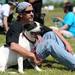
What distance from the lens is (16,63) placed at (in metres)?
6.27

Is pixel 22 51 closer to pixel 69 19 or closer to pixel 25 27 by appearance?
pixel 25 27

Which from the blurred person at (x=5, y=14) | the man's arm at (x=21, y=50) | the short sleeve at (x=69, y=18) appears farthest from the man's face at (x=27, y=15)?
the blurred person at (x=5, y=14)

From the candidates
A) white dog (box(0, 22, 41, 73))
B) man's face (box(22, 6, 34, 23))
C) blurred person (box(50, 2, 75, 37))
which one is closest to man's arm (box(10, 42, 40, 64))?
white dog (box(0, 22, 41, 73))

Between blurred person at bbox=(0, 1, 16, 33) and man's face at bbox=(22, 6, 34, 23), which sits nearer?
man's face at bbox=(22, 6, 34, 23)

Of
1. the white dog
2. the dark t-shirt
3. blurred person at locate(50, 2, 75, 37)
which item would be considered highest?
the dark t-shirt

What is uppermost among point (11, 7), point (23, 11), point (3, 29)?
point (23, 11)

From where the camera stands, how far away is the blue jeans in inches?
240

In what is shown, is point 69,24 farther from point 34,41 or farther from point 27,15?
point 27,15

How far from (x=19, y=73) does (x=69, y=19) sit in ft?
17.3

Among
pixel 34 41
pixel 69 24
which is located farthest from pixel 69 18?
pixel 34 41

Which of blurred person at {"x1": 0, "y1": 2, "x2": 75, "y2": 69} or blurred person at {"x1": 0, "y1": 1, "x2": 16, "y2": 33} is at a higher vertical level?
blurred person at {"x1": 0, "y1": 2, "x2": 75, "y2": 69}

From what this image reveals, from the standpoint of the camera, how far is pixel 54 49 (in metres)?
6.08

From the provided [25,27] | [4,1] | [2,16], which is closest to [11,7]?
[2,16]

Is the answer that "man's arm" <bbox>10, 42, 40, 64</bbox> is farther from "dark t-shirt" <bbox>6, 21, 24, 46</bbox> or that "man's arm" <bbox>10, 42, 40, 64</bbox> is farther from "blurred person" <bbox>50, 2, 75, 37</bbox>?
"blurred person" <bbox>50, 2, 75, 37</bbox>
